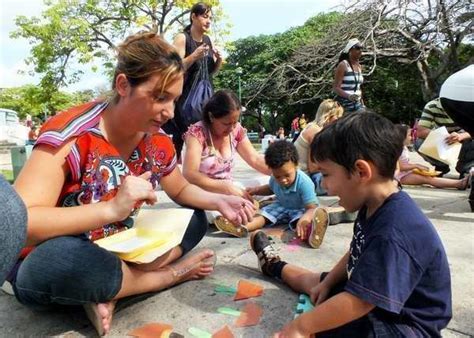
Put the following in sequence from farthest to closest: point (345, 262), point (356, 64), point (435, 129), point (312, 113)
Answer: point (312, 113), point (356, 64), point (435, 129), point (345, 262)

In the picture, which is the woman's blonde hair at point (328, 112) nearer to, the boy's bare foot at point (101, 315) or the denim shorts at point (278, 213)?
the denim shorts at point (278, 213)

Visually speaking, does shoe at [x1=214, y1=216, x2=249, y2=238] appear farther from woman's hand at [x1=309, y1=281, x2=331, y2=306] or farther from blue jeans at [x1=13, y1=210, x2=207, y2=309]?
blue jeans at [x1=13, y1=210, x2=207, y2=309]

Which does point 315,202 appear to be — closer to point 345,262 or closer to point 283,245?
point 283,245

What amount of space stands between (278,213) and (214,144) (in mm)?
619

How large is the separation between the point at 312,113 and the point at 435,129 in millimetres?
22631

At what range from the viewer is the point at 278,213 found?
2.85 meters

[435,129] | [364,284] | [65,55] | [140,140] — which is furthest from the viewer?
[65,55]

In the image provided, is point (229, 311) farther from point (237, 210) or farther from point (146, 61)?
point (146, 61)

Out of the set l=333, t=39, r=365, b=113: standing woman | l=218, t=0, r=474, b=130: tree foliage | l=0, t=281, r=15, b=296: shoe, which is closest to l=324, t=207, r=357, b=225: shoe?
l=333, t=39, r=365, b=113: standing woman

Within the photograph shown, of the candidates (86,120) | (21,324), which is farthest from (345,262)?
(21,324)

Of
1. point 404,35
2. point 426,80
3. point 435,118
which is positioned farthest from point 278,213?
point 426,80

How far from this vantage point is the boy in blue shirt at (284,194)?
2.66 metres

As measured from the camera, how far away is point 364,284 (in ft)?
3.76

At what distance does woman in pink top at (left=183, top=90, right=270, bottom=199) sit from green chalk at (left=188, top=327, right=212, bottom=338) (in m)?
1.12
